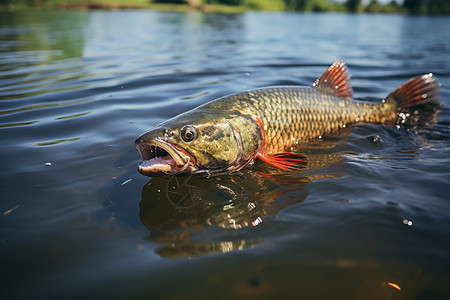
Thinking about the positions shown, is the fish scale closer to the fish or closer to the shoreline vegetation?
the fish

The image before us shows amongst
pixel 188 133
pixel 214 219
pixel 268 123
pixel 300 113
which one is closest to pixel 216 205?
pixel 214 219

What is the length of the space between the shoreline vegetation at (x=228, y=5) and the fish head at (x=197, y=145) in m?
46.0

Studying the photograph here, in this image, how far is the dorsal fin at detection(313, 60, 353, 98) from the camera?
4.34 m

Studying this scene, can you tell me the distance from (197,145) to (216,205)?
59 centimetres

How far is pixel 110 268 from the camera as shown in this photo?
1.98 meters

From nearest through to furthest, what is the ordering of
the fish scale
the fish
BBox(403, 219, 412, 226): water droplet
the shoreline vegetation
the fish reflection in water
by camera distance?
the fish reflection in water
BBox(403, 219, 412, 226): water droplet
the fish
the fish scale
the shoreline vegetation

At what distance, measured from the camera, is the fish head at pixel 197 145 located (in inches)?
105

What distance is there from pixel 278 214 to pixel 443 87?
6771 millimetres

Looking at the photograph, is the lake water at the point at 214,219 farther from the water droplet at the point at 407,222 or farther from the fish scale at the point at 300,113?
the fish scale at the point at 300,113

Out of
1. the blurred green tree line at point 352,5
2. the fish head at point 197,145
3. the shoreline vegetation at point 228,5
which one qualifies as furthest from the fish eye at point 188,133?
the blurred green tree line at point 352,5

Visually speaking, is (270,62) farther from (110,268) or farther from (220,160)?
(110,268)

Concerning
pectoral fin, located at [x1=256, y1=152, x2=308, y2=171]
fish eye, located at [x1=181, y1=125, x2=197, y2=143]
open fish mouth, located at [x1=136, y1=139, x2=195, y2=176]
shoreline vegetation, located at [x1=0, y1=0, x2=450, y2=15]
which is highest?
shoreline vegetation, located at [x1=0, y1=0, x2=450, y2=15]

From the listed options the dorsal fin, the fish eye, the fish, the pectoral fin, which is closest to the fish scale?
the fish

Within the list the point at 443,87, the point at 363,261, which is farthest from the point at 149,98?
the point at 443,87
